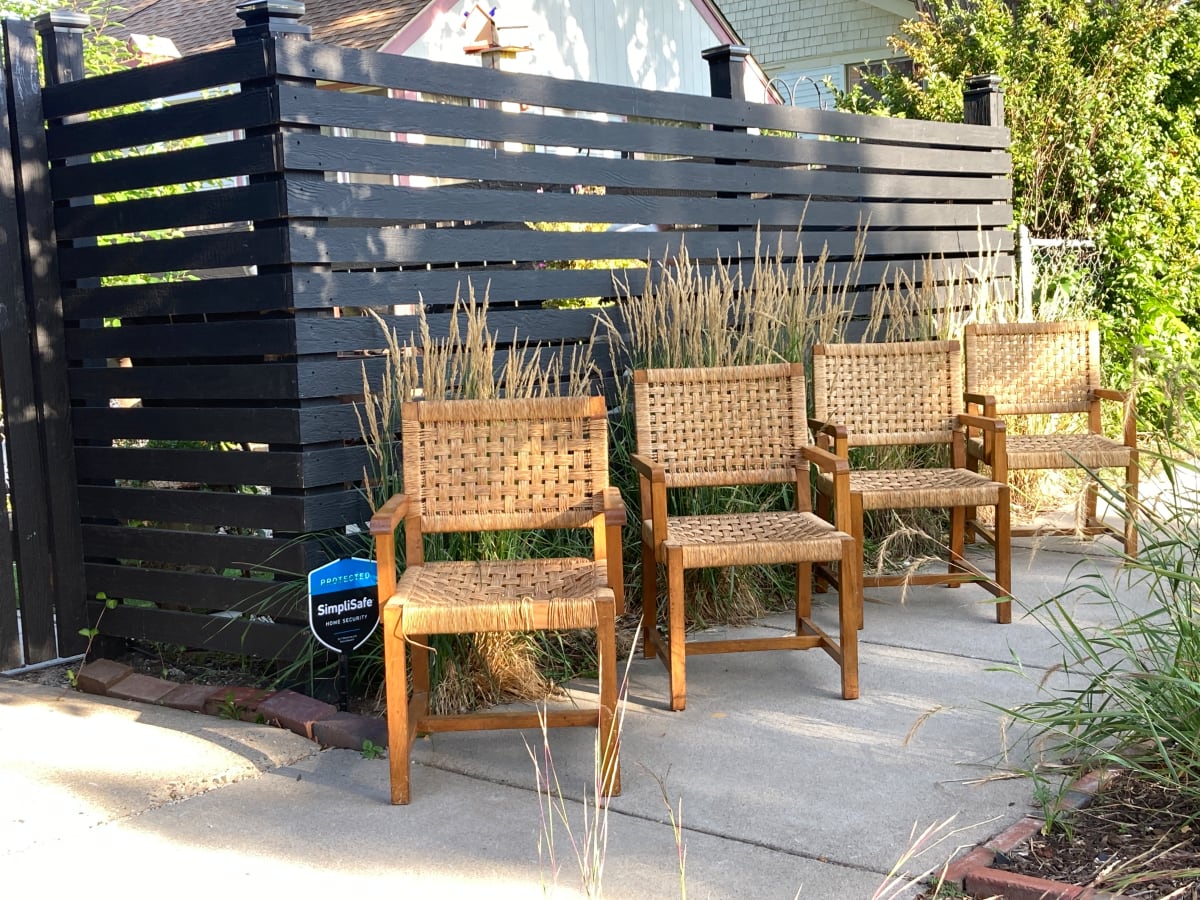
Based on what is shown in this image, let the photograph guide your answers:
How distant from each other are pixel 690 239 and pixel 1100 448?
2.00 m

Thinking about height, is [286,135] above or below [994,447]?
above

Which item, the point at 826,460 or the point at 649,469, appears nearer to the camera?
the point at 649,469

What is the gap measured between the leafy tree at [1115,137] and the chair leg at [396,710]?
648cm

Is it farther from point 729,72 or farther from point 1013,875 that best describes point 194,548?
point 729,72

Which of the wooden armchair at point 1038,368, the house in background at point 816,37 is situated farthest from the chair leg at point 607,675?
the house in background at point 816,37

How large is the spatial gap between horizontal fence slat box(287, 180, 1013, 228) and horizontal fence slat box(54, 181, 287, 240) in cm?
9

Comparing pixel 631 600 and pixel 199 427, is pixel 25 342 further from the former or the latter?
pixel 631 600

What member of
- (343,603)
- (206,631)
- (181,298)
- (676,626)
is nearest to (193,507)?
(206,631)

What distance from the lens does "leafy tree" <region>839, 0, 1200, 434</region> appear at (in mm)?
8828

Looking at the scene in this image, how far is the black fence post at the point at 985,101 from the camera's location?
7.80 meters

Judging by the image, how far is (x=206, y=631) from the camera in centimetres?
452

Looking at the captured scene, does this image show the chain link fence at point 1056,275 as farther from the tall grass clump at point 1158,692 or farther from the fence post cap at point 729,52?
the tall grass clump at point 1158,692

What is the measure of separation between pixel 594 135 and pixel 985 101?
356 cm

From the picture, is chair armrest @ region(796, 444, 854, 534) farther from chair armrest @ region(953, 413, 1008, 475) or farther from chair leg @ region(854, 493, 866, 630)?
chair armrest @ region(953, 413, 1008, 475)
